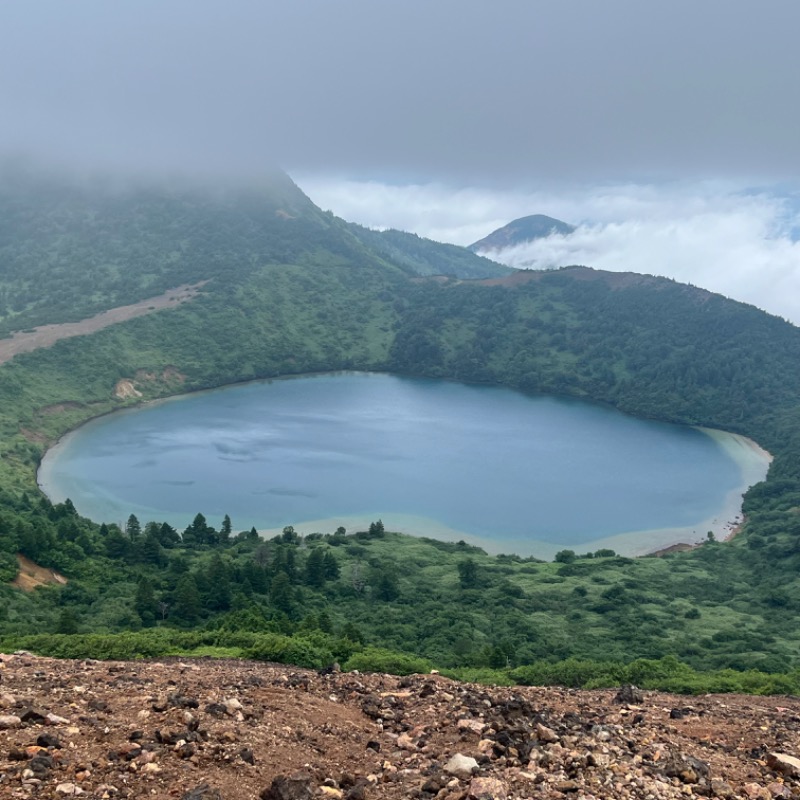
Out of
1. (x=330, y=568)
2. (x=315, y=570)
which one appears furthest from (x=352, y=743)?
(x=330, y=568)

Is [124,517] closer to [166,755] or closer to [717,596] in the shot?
[717,596]

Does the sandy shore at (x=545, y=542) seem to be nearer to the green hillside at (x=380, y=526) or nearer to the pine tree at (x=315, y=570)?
the green hillside at (x=380, y=526)

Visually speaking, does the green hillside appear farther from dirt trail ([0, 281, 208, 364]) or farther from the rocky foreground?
the rocky foreground

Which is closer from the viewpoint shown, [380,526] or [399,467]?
[380,526]

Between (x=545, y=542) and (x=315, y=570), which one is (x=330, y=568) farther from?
(x=545, y=542)

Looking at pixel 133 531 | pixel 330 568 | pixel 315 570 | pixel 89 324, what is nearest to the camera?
pixel 315 570

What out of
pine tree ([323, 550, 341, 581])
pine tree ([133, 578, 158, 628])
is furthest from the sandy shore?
pine tree ([133, 578, 158, 628])

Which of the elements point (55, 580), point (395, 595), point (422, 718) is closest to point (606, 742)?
point (422, 718)

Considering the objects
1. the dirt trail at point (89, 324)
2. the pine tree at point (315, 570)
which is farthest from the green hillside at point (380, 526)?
the dirt trail at point (89, 324)
